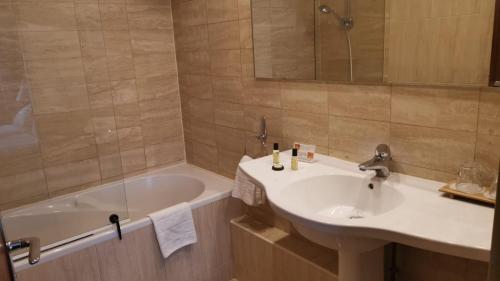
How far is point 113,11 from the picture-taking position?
8.88 ft

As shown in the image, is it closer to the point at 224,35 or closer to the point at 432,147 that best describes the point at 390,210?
the point at 432,147

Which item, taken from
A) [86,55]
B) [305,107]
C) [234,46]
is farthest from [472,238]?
[86,55]

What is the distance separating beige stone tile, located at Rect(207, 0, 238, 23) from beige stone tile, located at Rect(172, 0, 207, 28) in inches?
2.5

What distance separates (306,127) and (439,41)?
77cm

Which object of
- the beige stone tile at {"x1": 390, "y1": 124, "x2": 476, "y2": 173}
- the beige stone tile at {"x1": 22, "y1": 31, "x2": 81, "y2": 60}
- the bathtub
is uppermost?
the beige stone tile at {"x1": 22, "y1": 31, "x2": 81, "y2": 60}

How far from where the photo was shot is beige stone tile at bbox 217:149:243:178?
2.64m

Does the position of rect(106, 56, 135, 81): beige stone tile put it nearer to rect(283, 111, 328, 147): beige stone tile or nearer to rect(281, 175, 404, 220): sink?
rect(283, 111, 328, 147): beige stone tile

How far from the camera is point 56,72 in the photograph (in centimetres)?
252

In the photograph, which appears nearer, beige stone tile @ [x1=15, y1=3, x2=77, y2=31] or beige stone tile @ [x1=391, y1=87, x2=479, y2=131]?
beige stone tile @ [x1=391, y1=87, x2=479, y2=131]

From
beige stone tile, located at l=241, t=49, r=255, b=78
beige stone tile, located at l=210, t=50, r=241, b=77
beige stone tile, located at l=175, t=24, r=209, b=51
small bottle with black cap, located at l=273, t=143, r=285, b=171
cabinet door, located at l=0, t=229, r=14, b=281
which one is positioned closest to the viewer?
cabinet door, located at l=0, t=229, r=14, b=281

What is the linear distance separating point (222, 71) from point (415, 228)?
66.7 inches

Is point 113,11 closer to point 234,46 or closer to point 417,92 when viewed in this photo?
point 234,46

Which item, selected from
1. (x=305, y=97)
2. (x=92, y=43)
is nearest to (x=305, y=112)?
(x=305, y=97)

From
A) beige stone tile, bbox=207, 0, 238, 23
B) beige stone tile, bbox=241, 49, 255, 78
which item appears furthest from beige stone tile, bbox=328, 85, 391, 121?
beige stone tile, bbox=207, 0, 238, 23
